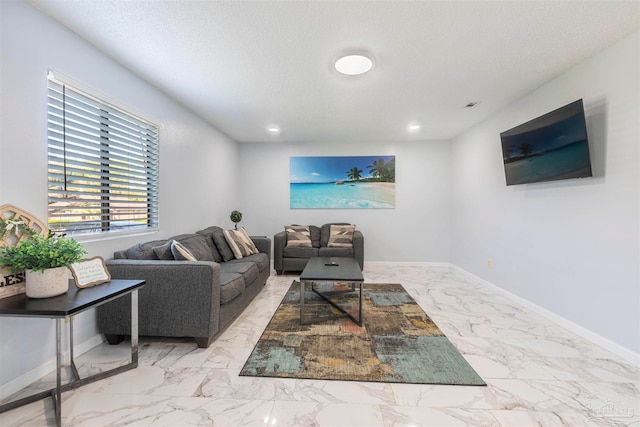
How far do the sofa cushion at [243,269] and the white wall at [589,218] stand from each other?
10.3ft

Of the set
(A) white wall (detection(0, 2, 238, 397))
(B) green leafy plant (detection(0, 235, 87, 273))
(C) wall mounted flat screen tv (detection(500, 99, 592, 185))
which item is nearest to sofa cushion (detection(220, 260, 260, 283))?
(A) white wall (detection(0, 2, 238, 397))

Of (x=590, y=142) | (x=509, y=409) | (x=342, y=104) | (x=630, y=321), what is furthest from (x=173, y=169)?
(x=630, y=321)

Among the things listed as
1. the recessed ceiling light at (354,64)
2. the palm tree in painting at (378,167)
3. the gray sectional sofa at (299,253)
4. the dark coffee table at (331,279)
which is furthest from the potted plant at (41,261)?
the palm tree in painting at (378,167)

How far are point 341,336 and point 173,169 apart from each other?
8.73ft

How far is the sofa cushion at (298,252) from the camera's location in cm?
455

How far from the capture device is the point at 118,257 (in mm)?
2377

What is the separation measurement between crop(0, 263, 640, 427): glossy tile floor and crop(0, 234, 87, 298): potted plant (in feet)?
2.17

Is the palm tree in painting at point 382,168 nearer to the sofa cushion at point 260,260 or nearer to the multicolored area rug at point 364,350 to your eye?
the sofa cushion at point 260,260

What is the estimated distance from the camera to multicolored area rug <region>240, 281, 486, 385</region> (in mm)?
1856

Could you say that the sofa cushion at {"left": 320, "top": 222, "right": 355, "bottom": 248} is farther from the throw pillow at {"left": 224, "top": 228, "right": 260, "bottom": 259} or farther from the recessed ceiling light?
the recessed ceiling light

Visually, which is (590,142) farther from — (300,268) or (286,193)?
(286,193)

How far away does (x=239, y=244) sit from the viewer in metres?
3.71

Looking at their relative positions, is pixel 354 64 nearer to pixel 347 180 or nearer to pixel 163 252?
pixel 163 252

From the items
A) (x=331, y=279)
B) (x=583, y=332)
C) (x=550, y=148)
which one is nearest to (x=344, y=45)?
(x=331, y=279)
